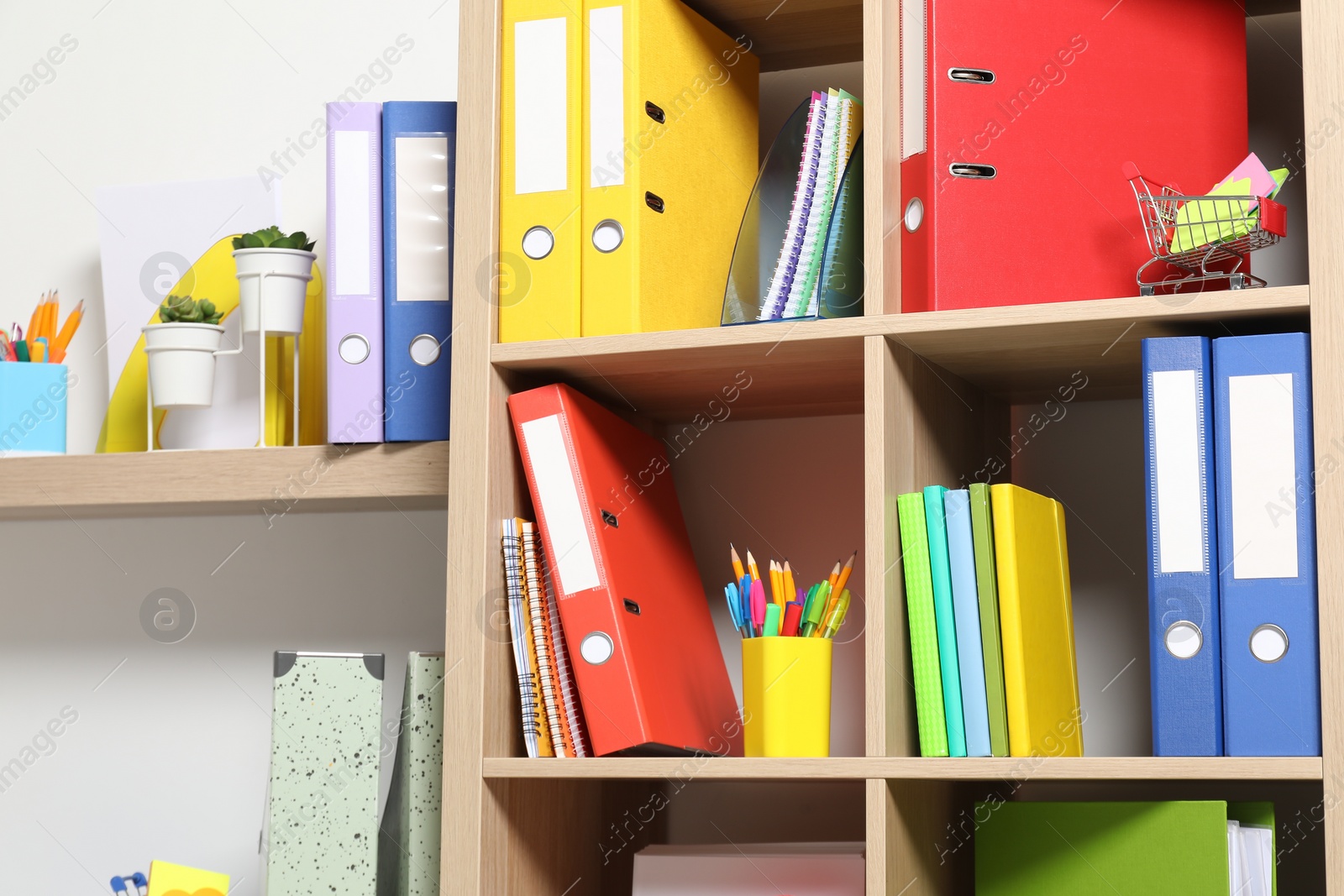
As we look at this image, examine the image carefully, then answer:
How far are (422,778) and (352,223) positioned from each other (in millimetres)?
518

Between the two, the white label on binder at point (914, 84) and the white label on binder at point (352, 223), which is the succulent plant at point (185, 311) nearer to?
the white label on binder at point (352, 223)

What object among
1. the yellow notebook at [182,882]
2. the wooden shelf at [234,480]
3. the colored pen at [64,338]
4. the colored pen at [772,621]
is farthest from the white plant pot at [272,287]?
the colored pen at [772,621]

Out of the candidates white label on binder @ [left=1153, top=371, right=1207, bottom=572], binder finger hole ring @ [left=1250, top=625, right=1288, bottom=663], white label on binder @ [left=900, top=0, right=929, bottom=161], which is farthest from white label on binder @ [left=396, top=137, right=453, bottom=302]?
binder finger hole ring @ [left=1250, top=625, right=1288, bottom=663]

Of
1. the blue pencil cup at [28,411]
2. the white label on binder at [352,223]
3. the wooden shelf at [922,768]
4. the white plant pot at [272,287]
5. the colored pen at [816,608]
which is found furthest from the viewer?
the blue pencil cup at [28,411]

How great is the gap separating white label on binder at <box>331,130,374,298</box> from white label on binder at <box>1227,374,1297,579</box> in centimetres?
76

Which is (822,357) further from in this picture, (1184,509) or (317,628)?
(317,628)

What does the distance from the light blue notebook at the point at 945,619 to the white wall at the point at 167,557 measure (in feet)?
2.29

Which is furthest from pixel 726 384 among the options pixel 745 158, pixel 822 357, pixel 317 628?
pixel 317 628

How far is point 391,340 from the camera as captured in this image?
122cm

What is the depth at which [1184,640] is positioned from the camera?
0.91 meters

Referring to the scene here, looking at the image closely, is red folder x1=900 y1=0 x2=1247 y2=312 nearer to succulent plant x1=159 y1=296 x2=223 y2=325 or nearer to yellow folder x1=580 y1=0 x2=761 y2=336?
→ yellow folder x1=580 y1=0 x2=761 y2=336

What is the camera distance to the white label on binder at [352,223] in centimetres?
122

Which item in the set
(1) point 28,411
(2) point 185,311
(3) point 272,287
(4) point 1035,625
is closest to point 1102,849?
(4) point 1035,625

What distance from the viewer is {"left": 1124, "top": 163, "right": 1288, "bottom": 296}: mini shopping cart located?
38.1 inches
